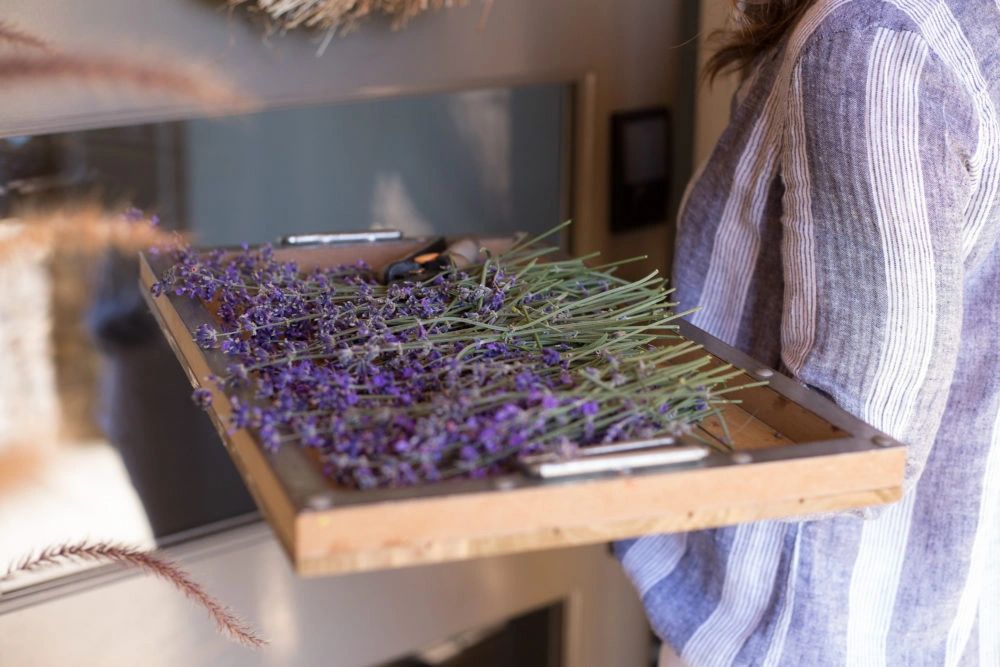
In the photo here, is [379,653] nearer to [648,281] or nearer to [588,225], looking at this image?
[588,225]

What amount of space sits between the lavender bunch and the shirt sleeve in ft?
0.29

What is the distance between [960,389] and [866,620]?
207mm

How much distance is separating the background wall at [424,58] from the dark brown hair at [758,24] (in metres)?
0.27

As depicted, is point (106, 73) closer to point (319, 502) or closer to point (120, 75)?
point (120, 75)

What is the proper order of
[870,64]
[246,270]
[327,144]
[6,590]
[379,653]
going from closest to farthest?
[870,64], [246,270], [6,590], [327,144], [379,653]

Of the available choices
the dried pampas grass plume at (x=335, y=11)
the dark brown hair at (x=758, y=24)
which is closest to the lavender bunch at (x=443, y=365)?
the dark brown hair at (x=758, y=24)

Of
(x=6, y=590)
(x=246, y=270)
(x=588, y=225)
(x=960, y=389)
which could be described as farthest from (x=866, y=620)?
(x=6, y=590)

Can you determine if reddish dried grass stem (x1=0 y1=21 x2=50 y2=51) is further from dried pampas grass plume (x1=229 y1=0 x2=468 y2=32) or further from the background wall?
dried pampas grass plume (x1=229 y1=0 x2=468 y2=32)

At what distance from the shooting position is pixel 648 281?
2.65 ft

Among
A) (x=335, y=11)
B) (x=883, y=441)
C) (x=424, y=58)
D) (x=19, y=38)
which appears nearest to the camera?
(x=883, y=441)

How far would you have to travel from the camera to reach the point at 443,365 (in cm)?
68

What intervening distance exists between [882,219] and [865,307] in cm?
6

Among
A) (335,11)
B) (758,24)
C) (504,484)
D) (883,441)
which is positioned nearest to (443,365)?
(504,484)

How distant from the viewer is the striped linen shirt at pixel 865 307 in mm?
717
